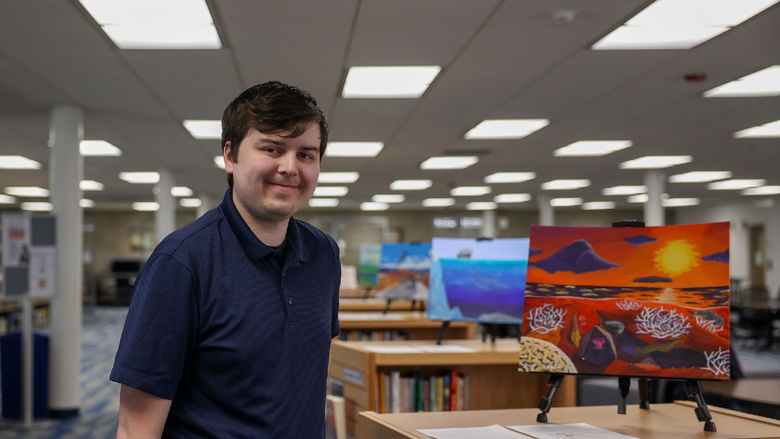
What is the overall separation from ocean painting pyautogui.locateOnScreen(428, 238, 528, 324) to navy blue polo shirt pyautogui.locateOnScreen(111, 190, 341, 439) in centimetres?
265

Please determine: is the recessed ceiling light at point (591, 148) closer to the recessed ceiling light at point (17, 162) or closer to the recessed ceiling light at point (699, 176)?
the recessed ceiling light at point (699, 176)

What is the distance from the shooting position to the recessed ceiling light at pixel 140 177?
539 inches

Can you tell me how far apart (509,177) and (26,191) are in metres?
11.5

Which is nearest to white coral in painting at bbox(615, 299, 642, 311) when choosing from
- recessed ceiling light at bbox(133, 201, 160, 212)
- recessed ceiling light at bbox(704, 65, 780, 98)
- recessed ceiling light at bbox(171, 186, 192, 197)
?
recessed ceiling light at bbox(704, 65, 780, 98)

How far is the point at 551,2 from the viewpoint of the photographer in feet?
15.1

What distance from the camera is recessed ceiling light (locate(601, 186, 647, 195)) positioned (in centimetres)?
1645

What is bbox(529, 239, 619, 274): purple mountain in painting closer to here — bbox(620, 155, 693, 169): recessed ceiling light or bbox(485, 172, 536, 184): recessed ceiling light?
bbox(620, 155, 693, 169): recessed ceiling light

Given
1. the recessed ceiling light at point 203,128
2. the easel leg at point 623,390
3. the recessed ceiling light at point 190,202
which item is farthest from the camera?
the recessed ceiling light at point 190,202

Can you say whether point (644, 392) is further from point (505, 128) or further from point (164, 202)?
point (164, 202)

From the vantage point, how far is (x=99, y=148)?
1065 cm

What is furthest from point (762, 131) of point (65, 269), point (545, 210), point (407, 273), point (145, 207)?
point (145, 207)

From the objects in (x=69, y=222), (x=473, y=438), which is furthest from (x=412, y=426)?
(x=69, y=222)

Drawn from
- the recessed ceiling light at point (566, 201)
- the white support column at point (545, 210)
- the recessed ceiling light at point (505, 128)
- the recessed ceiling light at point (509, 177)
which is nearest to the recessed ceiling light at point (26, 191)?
the recessed ceiling light at point (509, 177)

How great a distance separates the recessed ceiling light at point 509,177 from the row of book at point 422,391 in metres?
9.79
